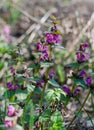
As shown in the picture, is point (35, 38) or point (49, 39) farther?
point (35, 38)

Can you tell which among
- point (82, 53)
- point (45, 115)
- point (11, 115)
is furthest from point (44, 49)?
point (11, 115)

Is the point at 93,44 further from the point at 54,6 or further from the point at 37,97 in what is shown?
the point at 54,6

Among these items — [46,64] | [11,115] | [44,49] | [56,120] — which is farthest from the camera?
[44,49]

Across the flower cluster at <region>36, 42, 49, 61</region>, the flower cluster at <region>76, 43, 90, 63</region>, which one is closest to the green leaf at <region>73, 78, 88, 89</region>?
the flower cluster at <region>76, 43, 90, 63</region>

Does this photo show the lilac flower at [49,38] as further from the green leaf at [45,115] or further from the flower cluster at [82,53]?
the green leaf at [45,115]

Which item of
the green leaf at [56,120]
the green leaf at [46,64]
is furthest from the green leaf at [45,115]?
the green leaf at [46,64]

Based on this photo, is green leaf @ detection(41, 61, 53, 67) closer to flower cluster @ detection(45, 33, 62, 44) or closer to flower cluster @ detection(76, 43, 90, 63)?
flower cluster @ detection(45, 33, 62, 44)

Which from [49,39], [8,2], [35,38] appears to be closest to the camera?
[49,39]

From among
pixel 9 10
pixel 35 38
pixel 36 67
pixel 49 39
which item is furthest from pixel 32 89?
pixel 9 10

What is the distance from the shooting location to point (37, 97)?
3277 millimetres

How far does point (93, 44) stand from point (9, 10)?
5.37 ft

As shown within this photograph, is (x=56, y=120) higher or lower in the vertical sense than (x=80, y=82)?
lower

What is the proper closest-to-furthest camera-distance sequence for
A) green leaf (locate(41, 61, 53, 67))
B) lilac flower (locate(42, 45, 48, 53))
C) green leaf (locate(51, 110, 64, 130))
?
green leaf (locate(51, 110, 64, 130)) → green leaf (locate(41, 61, 53, 67)) → lilac flower (locate(42, 45, 48, 53))

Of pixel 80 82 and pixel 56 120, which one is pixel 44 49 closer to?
pixel 80 82
